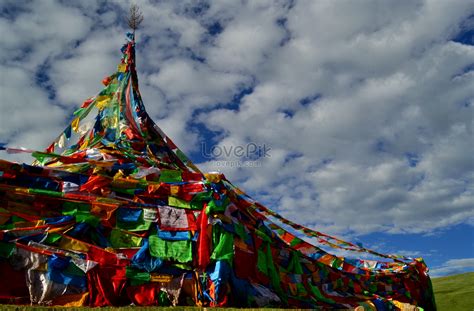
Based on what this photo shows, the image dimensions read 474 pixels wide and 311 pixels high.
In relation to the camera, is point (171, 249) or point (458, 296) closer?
point (171, 249)

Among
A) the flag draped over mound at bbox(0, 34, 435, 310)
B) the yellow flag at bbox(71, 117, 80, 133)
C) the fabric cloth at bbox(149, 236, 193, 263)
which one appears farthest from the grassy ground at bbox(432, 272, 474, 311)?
the yellow flag at bbox(71, 117, 80, 133)

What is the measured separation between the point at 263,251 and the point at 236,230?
1.14 m

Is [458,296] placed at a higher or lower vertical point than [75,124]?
lower

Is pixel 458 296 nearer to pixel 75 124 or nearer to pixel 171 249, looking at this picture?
pixel 171 249

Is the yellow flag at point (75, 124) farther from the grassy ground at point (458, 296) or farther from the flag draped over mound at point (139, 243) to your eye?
the grassy ground at point (458, 296)

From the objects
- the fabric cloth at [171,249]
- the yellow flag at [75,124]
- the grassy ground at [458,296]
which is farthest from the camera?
the grassy ground at [458,296]

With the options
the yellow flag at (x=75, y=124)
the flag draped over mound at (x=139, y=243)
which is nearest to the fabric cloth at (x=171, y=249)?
the flag draped over mound at (x=139, y=243)

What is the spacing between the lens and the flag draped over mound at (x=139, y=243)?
7.82 meters

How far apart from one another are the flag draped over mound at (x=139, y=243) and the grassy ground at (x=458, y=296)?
453 inches

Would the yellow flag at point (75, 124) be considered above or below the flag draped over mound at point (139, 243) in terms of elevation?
above

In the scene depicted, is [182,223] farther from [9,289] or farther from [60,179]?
[9,289]

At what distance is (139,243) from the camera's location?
8789 mm

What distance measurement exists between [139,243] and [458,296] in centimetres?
2034

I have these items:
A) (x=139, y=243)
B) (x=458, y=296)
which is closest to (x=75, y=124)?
(x=139, y=243)
